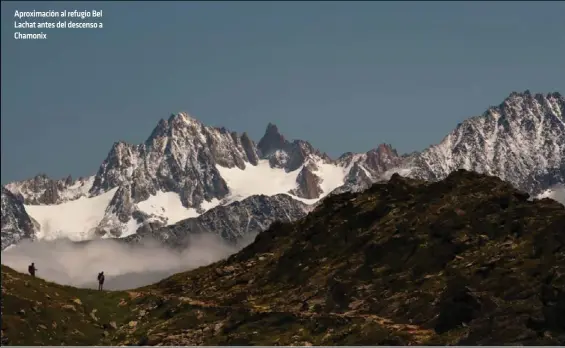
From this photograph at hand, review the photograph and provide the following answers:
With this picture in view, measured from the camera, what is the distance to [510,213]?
132 meters

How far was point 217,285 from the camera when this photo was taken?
145375mm

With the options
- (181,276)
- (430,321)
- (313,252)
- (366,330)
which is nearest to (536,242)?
→ (430,321)

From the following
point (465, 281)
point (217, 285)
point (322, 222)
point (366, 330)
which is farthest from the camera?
point (322, 222)

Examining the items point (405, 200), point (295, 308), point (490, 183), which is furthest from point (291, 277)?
point (490, 183)

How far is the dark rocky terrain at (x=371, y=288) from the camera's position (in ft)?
338

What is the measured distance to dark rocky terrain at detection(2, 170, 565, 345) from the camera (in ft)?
338

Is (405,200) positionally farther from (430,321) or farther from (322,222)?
(430,321)

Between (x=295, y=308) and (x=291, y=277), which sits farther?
(x=291, y=277)

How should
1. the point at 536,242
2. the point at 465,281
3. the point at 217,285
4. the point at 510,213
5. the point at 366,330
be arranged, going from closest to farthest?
the point at 366,330
the point at 465,281
the point at 536,242
the point at 510,213
the point at 217,285

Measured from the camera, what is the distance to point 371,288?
125062 millimetres

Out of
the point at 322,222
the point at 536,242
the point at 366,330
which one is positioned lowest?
the point at 366,330

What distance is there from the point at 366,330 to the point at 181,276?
215 ft

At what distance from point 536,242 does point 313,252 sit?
37879 millimetres

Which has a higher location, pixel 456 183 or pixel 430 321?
pixel 456 183
